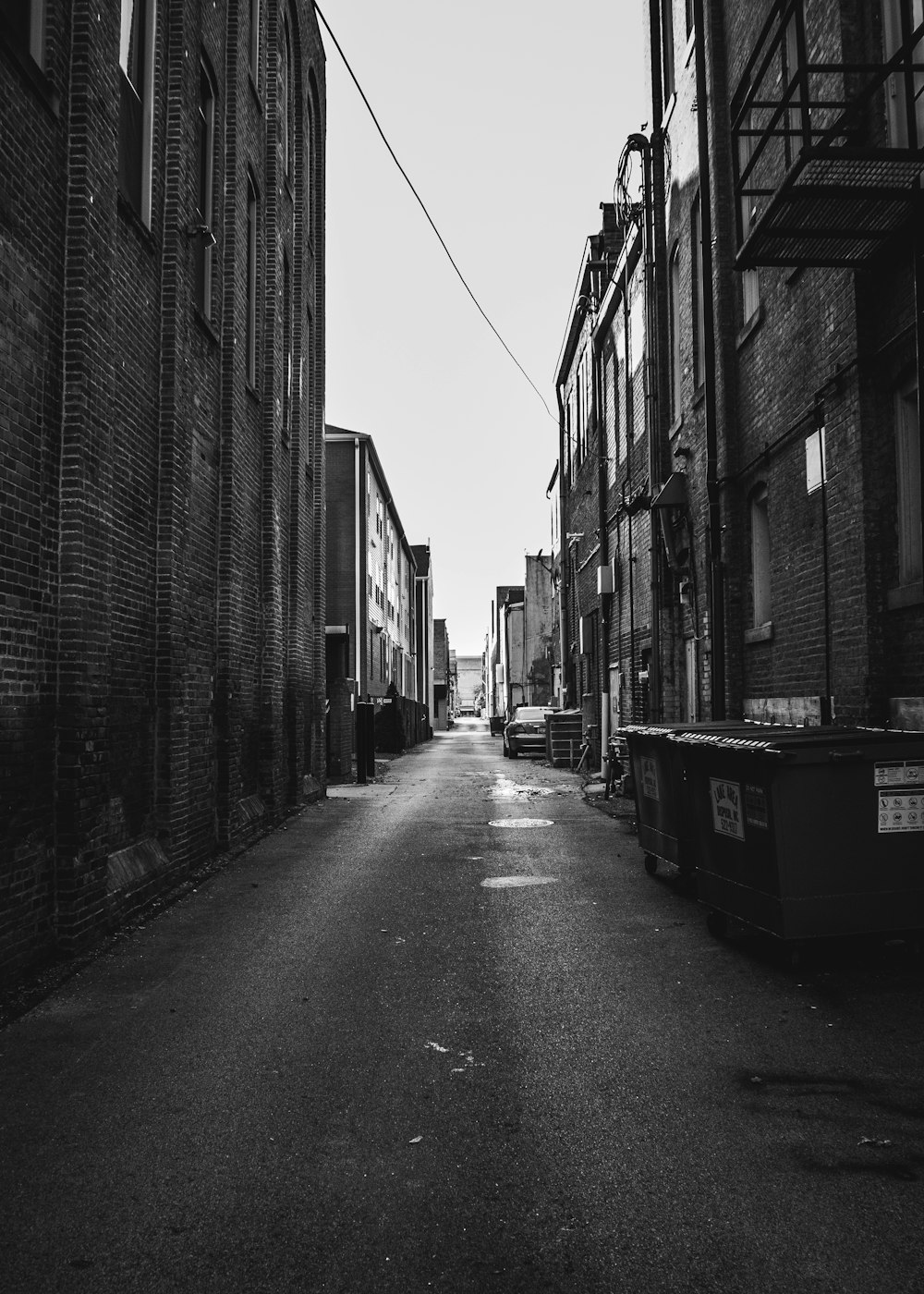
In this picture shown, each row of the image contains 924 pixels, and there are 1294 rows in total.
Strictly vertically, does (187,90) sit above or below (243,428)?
above

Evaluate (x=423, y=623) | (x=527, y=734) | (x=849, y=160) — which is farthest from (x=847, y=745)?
(x=423, y=623)

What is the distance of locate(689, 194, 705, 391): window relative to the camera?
13.1 metres

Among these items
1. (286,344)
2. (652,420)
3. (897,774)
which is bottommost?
(897,774)

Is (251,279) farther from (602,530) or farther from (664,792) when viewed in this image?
(602,530)

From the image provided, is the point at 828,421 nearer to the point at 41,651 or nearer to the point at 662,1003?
the point at 662,1003

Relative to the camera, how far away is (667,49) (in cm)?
1527

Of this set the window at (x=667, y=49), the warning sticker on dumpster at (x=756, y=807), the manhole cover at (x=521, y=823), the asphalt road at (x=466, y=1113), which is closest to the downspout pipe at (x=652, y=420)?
the window at (x=667, y=49)

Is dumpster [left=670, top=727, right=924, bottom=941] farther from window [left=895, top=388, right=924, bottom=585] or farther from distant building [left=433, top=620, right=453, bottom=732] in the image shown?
distant building [left=433, top=620, right=453, bottom=732]

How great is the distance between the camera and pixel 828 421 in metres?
8.38

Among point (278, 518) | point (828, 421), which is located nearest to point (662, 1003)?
point (828, 421)

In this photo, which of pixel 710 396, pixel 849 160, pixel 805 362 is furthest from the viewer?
pixel 710 396

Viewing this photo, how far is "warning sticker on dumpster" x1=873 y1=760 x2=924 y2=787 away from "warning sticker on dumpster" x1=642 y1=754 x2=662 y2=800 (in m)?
2.78

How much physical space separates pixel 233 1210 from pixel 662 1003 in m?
2.67

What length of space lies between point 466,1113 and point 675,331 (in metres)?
13.4
